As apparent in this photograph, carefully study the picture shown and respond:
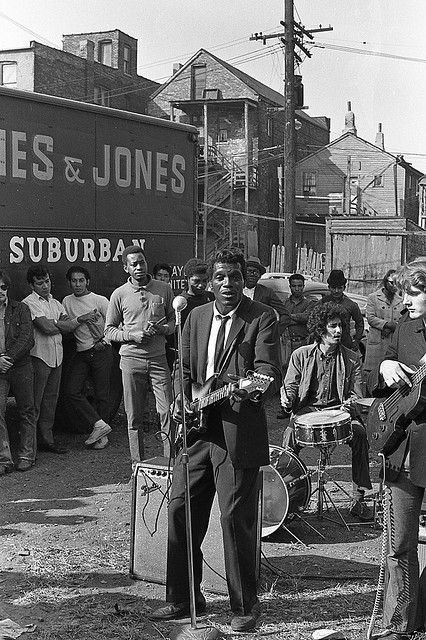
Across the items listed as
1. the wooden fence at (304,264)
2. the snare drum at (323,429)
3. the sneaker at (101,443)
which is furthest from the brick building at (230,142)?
the snare drum at (323,429)

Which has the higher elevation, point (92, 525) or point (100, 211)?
point (100, 211)

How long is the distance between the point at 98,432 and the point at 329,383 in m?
3.30

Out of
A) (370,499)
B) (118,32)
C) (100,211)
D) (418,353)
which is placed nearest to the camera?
(418,353)

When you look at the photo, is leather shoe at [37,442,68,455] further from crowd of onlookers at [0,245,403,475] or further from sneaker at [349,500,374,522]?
sneaker at [349,500,374,522]

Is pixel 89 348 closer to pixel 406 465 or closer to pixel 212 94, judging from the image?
pixel 406 465

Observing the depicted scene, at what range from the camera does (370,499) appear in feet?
27.5

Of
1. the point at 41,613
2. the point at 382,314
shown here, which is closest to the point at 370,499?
the point at 41,613

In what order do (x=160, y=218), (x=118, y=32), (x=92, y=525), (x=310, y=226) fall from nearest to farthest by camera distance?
1. (x=92, y=525)
2. (x=160, y=218)
3. (x=118, y=32)
4. (x=310, y=226)

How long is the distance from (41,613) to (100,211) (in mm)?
6250

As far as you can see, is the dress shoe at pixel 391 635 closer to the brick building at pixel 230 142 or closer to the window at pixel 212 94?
the brick building at pixel 230 142

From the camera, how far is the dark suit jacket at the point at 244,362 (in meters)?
5.28

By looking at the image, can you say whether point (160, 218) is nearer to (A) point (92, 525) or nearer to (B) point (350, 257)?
(A) point (92, 525)

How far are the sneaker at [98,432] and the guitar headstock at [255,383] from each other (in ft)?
17.9

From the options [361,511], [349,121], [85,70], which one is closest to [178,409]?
[361,511]
